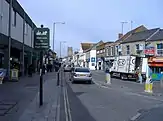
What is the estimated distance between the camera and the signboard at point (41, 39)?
568 inches

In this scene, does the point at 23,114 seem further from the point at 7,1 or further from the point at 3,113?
the point at 7,1

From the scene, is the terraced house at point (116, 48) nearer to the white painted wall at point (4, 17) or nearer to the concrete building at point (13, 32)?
the concrete building at point (13, 32)

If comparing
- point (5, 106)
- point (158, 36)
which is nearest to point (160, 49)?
point (158, 36)

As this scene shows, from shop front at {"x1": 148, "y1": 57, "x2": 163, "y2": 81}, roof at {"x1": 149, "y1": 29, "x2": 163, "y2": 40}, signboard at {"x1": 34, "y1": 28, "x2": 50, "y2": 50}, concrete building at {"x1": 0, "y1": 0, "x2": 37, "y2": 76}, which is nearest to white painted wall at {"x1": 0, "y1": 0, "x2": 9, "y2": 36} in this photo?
concrete building at {"x1": 0, "y1": 0, "x2": 37, "y2": 76}

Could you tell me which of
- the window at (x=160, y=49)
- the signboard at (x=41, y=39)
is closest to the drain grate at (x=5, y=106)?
the signboard at (x=41, y=39)

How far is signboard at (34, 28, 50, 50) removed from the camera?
14.4 m

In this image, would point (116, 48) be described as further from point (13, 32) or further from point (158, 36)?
point (13, 32)

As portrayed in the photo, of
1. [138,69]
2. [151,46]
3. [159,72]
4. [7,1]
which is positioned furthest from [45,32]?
[151,46]

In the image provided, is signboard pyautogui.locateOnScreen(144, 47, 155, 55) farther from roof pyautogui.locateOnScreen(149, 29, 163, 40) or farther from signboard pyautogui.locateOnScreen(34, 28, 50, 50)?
signboard pyautogui.locateOnScreen(34, 28, 50, 50)

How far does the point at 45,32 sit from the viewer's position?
47.6 feet

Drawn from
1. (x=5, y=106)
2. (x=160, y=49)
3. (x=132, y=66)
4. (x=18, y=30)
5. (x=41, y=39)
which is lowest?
(x=5, y=106)

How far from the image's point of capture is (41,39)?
1451cm

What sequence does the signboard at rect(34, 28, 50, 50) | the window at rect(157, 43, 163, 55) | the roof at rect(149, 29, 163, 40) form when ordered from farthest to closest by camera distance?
1. the roof at rect(149, 29, 163, 40)
2. the window at rect(157, 43, 163, 55)
3. the signboard at rect(34, 28, 50, 50)

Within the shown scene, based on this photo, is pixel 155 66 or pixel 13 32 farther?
pixel 155 66
